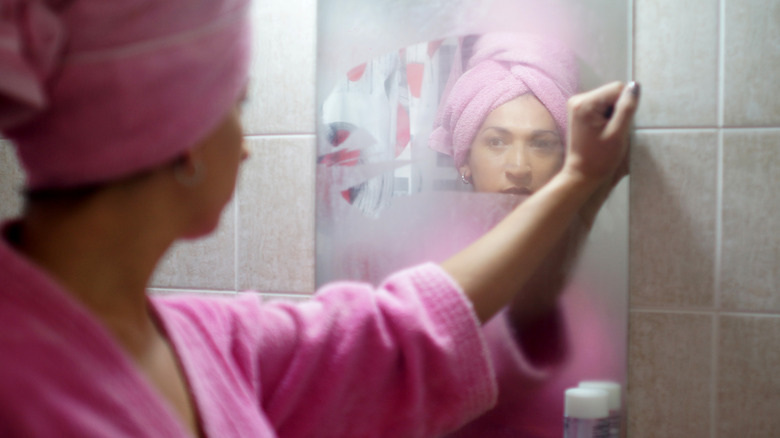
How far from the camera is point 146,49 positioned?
43cm

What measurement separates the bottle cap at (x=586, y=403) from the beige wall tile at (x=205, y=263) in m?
0.54

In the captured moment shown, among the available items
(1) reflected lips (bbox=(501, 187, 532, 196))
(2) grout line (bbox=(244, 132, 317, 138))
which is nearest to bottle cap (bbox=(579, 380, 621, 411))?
(1) reflected lips (bbox=(501, 187, 532, 196))

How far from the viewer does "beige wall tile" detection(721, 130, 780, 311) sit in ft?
2.36

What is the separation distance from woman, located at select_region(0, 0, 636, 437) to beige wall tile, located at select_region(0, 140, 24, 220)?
59 centimetres

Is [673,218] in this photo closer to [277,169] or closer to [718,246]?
[718,246]

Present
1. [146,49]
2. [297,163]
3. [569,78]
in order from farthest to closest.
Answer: [297,163] < [569,78] < [146,49]

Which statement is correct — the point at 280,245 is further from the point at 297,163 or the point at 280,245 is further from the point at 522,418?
the point at 522,418

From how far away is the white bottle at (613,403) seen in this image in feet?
2.43

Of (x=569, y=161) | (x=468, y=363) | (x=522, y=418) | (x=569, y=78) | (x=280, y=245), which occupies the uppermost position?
(x=569, y=78)

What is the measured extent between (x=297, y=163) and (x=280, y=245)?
0.43 feet

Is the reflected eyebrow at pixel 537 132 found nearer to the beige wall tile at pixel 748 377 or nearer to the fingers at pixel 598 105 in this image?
the fingers at pixel 598 105

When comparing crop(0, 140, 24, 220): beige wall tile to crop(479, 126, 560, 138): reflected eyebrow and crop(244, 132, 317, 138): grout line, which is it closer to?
crop(244, 132, 317, 138): grout line

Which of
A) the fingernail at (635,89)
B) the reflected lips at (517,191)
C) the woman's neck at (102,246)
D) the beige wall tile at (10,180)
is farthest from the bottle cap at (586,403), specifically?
the beige wall tile at (10,180)

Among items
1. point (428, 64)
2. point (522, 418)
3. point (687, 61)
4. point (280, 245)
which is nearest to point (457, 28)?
point (428, 64)
